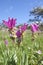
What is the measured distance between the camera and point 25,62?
6.07ft

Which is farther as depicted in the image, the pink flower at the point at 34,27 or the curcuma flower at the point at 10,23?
the pink flower at the point at 34,27

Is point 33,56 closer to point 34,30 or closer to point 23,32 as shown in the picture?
point 34,30

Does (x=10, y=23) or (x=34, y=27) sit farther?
(x=34, y=27)

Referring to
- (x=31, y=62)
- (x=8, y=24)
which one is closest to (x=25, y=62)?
(x=8, y=24)

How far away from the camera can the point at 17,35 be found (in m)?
1.91

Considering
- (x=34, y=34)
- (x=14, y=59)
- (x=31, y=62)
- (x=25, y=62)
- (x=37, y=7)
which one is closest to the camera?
(x=25, y=62)

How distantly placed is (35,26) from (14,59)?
1.46 ft

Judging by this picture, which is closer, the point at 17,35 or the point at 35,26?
the point at 17,35

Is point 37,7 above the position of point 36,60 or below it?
above

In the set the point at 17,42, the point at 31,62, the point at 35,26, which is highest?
the point at 35,26

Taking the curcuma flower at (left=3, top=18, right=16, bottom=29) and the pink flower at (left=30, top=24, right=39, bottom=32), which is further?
the pink flower at (left=30, top=24, right=39, bottom=32)

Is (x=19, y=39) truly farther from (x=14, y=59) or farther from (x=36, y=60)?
(x=36, y=60)

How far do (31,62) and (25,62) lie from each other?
32.4 inches

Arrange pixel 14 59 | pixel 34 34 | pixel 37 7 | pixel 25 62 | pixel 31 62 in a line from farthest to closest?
pixel 37 7 → pixel 31 62 → pixel 34 34 → pixel 14 59 → pixel 25 62
